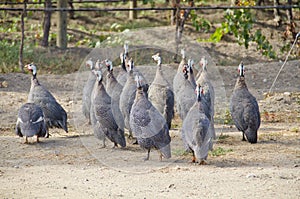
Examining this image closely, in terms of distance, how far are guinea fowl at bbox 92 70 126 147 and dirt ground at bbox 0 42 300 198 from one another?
0.55ft

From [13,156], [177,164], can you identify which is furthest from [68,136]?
[177,164]

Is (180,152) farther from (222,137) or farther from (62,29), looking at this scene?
(62,29)

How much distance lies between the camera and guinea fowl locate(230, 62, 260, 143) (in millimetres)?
8711

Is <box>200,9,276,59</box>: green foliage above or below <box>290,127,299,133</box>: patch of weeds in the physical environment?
above

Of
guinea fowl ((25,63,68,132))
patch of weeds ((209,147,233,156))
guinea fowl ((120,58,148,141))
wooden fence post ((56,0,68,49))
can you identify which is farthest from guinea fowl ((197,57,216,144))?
wooden fence post ((56,0,68,49))

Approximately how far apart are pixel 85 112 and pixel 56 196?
374cm

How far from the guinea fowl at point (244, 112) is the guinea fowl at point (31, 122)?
8.16ft

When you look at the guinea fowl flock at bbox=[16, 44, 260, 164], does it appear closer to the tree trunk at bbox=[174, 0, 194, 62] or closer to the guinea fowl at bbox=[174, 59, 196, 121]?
the guinea fowl at bbox=[174, 59, 196, 121]

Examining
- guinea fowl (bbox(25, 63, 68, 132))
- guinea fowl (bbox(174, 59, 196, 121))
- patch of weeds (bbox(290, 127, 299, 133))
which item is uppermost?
guinea fowl (bbox(174, 59, 196, 121))

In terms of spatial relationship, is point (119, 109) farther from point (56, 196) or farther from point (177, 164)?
point (56, 196)

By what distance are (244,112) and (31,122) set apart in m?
2.73

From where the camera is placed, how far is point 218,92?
11508 mm

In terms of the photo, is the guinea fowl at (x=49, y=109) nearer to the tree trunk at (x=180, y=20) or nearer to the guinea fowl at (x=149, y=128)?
the guinea fowl at (x=149, y=128)

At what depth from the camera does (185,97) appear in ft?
29.7
